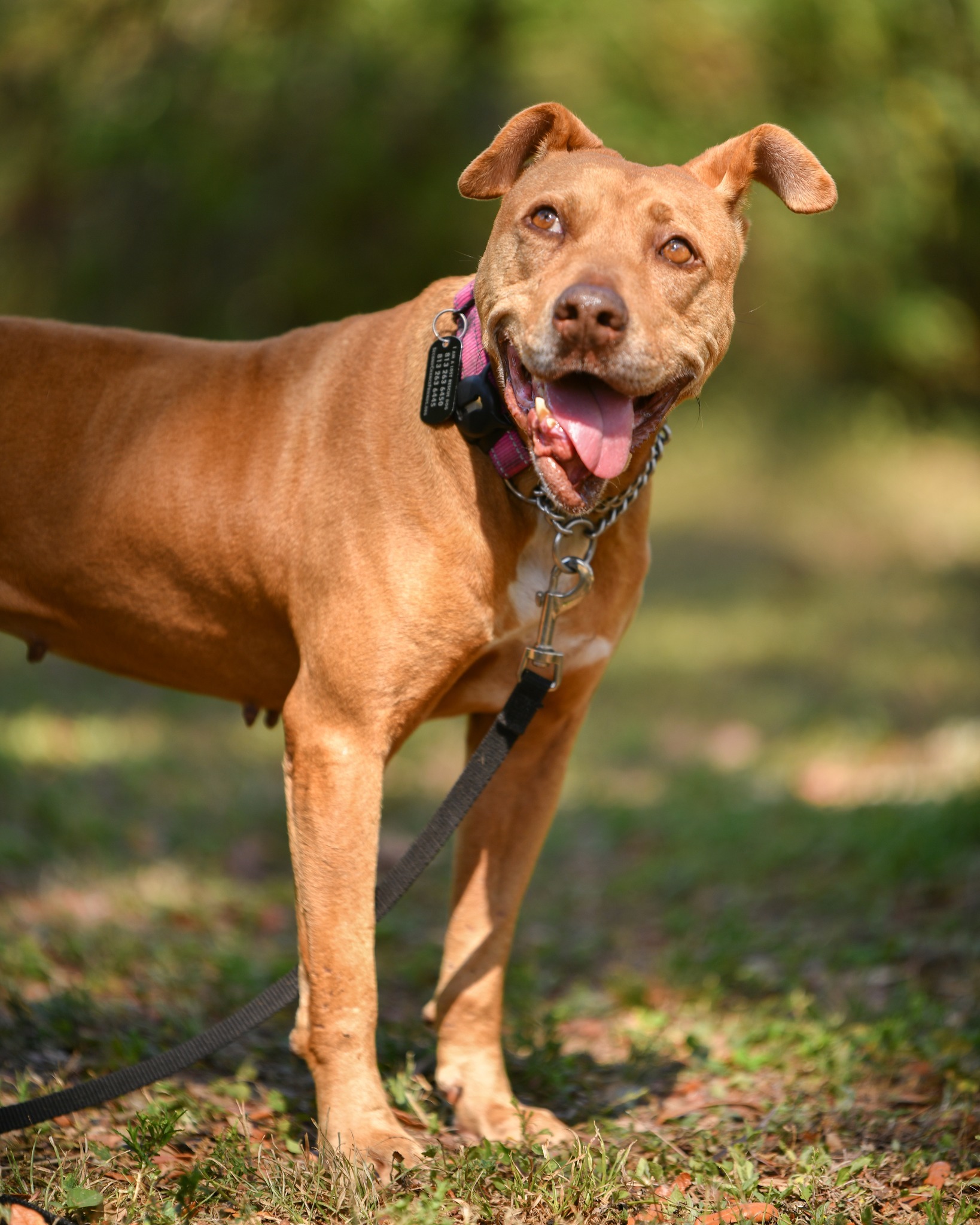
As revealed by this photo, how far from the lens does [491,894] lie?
3.26 metres

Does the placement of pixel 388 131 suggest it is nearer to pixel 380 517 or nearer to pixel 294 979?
pixel 380 517

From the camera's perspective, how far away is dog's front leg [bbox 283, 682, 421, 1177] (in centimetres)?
276

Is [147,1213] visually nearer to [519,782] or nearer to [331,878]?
[331,878]

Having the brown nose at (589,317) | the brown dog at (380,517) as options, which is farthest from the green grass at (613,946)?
the brown nose at (589,317)

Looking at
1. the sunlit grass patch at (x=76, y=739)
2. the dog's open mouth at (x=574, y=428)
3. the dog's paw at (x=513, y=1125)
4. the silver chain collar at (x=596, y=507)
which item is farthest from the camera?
the sunlit grass patch at (x=76, y=739)

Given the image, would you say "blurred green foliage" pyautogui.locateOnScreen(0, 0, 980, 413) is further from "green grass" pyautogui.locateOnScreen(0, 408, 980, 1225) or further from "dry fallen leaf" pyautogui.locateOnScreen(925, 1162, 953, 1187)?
"dry fallen leaf" pyautogui.locateOnScreen(925, 1162, 953, 1187)

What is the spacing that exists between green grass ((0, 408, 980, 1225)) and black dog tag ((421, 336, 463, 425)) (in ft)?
5.32

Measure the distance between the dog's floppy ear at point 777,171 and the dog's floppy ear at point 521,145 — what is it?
288mm

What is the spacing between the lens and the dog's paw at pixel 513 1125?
2.96 m

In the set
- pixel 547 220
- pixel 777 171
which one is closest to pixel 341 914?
pixel 547 220

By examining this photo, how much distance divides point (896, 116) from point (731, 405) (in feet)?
12.9

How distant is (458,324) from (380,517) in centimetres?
48

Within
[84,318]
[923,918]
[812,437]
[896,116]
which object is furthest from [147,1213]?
[896,116]

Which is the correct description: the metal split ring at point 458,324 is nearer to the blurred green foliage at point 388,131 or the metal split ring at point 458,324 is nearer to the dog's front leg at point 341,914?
the dog's front leg at point 341,914
